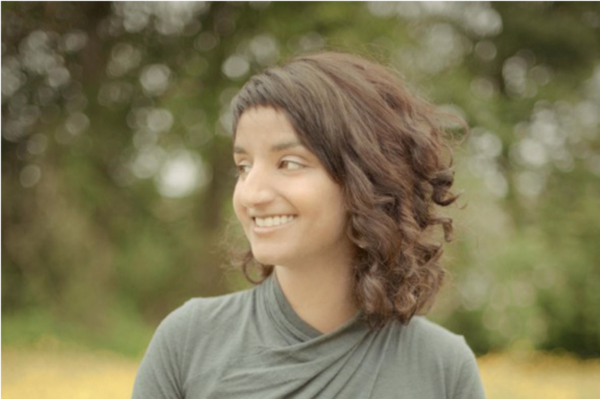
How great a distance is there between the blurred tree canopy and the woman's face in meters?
5.64

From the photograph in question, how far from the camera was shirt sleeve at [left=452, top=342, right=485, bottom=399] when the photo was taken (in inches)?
76.0

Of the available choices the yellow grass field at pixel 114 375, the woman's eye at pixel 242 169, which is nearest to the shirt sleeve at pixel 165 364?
the woman's eye at pixel 242 169

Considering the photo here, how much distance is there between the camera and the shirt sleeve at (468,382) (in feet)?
6.33

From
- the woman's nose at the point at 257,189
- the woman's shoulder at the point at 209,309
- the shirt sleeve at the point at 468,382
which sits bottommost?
the shirt sleeve at the point at 468,382

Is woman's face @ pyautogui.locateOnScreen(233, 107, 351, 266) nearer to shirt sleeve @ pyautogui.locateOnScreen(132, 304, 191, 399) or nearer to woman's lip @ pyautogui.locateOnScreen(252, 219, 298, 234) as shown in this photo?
woman's lip @ pyautogui.locateOnScreen(252, 219, 298, 234)

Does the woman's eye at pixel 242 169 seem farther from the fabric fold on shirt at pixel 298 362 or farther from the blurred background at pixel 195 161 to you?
the blurred background at pixel 195 161

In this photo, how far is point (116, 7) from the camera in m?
8.48

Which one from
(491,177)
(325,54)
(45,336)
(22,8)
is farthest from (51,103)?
(325,54)

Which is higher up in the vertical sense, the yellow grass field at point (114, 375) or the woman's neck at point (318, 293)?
the woman's neck at point (318, 293)

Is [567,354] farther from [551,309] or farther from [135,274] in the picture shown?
[135,274]

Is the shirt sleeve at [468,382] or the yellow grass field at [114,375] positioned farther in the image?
the yellow grass field at [114,375]

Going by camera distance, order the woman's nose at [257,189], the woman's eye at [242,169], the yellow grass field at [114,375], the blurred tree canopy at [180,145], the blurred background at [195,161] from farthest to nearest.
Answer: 1. the blurred tree canopy at [180,145]
2. the blurred background at [195,161]
3. the yellow grass field at [114,375]
4. the woman's eye at [242,169]
5. the woman's nose at [257,189]

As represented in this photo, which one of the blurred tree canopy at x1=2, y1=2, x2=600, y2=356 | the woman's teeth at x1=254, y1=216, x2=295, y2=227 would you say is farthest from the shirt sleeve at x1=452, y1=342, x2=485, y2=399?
the blurred tree canopy at x1=2, y1=2, x2=600, y2=356

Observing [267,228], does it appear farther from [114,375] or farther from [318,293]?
[114,375]
